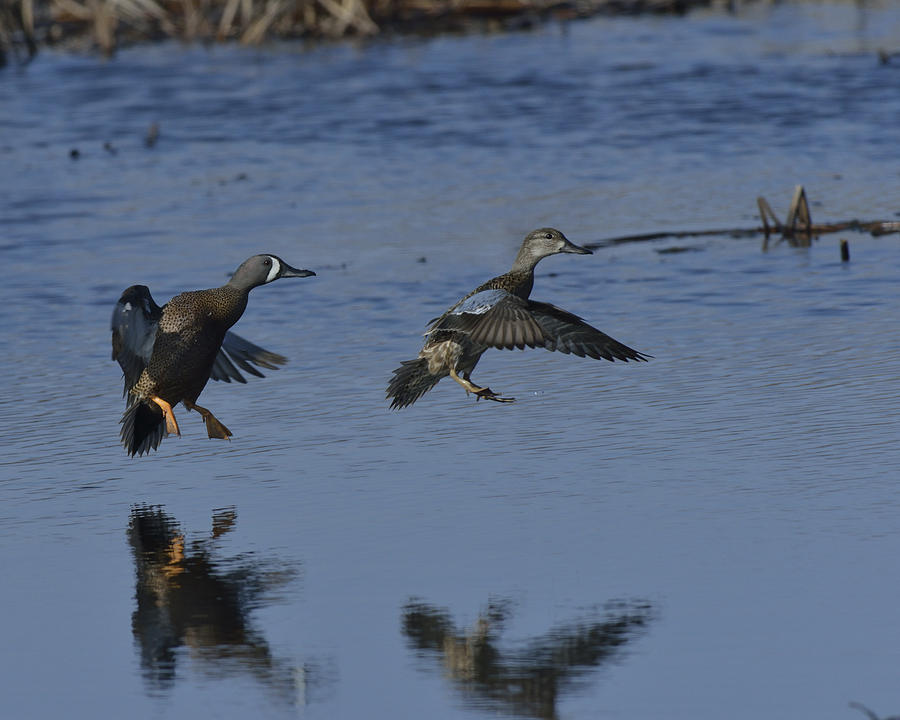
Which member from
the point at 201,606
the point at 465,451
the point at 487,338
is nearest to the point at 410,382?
the point at 465,451

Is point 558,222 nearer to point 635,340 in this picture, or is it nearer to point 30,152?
point 635,340

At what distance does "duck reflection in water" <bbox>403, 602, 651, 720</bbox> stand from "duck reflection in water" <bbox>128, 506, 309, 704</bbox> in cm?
48

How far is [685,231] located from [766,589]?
674cm

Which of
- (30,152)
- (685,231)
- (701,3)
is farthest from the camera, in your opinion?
(701,3)

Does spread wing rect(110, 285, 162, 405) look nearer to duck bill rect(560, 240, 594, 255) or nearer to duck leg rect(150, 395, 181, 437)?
duck leg rect(150, 395, 181, 437)

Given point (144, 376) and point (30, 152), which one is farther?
point (30, 152)

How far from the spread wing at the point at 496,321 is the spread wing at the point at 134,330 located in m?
1.39

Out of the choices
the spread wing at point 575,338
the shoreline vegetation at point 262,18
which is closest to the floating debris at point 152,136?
the shoreline vegetation at point 262,18

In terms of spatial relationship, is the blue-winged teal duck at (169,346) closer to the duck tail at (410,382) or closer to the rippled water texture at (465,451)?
the rippled water texture at (465,451)

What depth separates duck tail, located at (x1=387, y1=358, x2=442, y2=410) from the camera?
7668 millimetres

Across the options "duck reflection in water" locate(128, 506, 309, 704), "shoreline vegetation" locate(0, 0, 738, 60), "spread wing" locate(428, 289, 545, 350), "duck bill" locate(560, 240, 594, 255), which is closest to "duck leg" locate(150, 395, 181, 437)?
"duck reflection in water" locate(128, 506, 309, 704)

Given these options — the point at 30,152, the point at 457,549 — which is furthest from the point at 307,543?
the point at 30,152

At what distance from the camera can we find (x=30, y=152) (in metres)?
17.0

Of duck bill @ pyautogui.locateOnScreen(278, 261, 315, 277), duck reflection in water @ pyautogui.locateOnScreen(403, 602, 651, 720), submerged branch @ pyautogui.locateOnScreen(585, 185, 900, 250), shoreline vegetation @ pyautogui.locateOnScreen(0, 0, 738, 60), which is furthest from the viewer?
shoreline vegetation @ pyautogui.locateOnScreen(0, 0, 738, 60)
